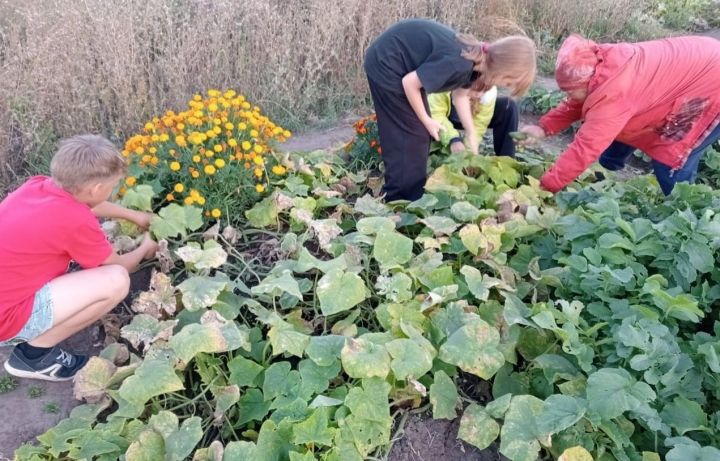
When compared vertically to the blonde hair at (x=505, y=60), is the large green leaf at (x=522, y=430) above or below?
below

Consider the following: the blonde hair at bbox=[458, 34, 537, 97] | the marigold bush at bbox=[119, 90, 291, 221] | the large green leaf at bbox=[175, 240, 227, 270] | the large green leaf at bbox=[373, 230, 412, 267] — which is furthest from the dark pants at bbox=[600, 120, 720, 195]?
the large green leaf at bbox=[175, 240, 227, 270]

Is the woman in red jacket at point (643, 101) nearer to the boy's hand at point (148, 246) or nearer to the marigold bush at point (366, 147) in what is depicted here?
the marigold bush at point (366, 147)

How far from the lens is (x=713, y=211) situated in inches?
84.5

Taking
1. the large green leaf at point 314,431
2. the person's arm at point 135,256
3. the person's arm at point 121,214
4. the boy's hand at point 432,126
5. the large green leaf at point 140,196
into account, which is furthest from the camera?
the boy's hand at point 432,126

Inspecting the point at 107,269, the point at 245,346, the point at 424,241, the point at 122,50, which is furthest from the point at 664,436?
the point at 122,50

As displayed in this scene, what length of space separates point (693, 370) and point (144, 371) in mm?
1689

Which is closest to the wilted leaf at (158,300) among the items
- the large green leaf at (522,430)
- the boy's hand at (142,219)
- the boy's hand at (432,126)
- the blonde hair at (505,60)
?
the boy's hand at (142,219)

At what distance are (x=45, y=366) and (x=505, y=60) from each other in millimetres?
2190

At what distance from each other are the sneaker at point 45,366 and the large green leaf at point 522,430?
5.03 feet

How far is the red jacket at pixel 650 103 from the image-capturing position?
8.55 feet

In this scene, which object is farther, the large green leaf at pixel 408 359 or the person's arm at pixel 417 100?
the person's arm at pixel 417 100

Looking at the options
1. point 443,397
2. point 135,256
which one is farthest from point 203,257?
point 443,397

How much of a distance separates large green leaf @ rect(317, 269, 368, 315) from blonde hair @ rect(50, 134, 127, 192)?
862mm

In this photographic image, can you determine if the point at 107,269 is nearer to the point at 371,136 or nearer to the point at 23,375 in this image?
the point at 23,375
